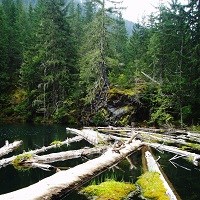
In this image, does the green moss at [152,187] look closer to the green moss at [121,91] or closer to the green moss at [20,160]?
the green moss at [20,160]

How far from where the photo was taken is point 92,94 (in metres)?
39.2

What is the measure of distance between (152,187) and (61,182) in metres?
3.46

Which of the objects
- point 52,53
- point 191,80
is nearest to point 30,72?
point 52,53

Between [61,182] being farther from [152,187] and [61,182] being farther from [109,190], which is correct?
→ [152,187]

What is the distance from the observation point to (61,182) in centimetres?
781

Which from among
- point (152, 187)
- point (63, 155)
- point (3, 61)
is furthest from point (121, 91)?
point (152, 187)

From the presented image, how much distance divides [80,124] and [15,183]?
1131 inches

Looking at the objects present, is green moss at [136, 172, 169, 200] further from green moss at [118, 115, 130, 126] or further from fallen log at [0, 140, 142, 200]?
green moss at [118, 115, 130, 126]

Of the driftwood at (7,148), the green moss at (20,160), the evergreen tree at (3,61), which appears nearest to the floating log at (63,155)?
the green moss at (20,160)

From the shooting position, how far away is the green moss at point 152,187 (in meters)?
9.25

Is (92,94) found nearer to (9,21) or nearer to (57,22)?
(57,22)

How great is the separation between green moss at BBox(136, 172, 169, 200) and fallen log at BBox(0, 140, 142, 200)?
1.42 meters

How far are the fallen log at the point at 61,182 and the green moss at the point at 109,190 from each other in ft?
1.73

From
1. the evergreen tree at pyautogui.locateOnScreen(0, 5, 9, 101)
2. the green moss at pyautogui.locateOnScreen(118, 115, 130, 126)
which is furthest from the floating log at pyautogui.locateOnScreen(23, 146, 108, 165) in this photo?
the evergreen tree at pyautogui.locateOnScreen(0, 5, 9, 101)
